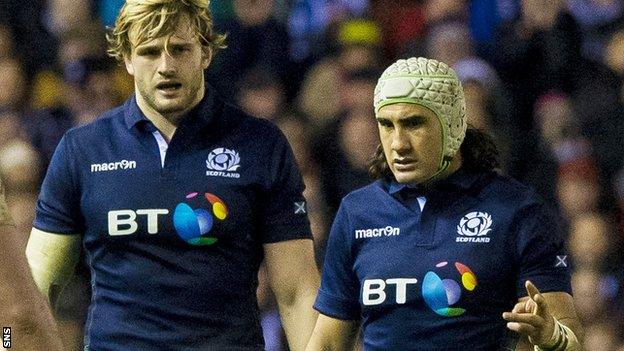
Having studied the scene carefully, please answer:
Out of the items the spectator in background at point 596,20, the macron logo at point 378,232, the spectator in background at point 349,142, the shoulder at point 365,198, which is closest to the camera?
the macron logo at point 378,232

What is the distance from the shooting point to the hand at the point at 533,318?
5.20 m

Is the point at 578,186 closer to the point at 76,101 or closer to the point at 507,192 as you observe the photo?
the point at 76,101

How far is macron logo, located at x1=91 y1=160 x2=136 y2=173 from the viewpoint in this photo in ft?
20.5

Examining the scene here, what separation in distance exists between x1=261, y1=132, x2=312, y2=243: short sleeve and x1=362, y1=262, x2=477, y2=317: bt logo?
490 mm

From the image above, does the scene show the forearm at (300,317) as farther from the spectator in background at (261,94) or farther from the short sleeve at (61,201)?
the spectator in background at (261,94)

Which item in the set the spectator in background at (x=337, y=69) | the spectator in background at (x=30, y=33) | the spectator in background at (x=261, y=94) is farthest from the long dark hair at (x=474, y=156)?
the spectator in background at (x=30, y=33)

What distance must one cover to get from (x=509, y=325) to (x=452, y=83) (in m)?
1.20

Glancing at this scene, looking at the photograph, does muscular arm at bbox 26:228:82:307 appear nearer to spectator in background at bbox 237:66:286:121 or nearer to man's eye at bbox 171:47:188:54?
man's eye at bbox 171:47:188:54

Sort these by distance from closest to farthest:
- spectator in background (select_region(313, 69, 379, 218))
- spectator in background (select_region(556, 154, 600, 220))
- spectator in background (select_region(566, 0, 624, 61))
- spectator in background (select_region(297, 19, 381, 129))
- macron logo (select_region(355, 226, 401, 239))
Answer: macron logo (select_region(355, 226, 401, 239))
spectator in background (select_region(556, 154, 600, 220))
spectator in background (select_region(313, 69, 379, 218))
spectator in background (select_region(566, 0, 624, 61))
spectator in background (select_region(297, 19, 381, 129))

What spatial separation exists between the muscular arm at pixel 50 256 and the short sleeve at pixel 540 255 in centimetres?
162

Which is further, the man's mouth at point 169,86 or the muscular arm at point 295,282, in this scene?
the muscular arm at point 295,282

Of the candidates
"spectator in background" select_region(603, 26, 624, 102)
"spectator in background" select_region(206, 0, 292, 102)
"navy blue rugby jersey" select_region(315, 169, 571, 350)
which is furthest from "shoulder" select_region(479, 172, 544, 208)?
"spectator in background" select_region(206, 0, 292, 102)

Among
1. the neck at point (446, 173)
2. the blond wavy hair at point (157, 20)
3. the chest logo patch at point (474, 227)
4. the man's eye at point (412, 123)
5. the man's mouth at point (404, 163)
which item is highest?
the blond wavy hair at point (157, 20)

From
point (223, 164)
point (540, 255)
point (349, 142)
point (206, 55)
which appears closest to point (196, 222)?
point (223, 164)
